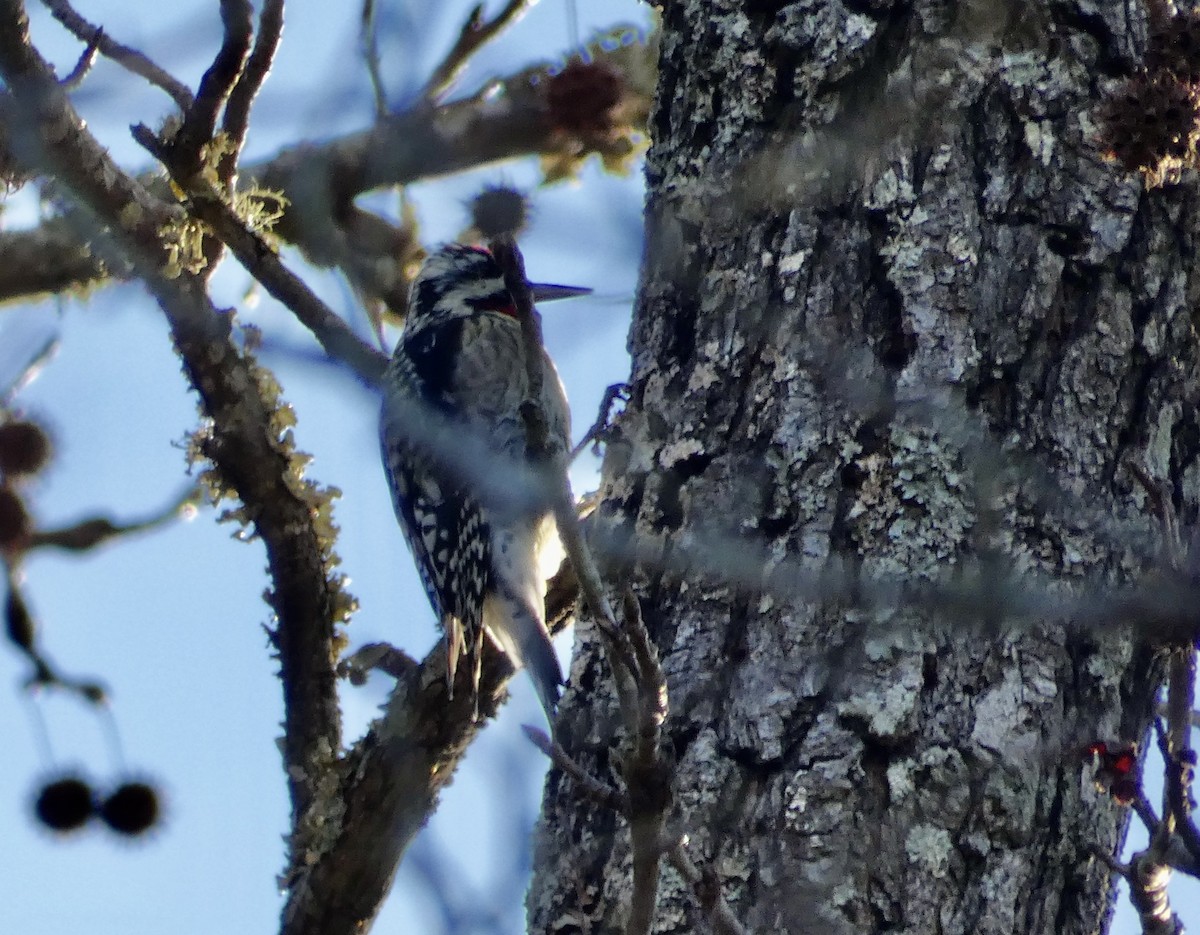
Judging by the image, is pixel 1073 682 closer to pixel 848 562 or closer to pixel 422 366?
pixel 848 562

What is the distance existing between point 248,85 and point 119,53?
0.80ft

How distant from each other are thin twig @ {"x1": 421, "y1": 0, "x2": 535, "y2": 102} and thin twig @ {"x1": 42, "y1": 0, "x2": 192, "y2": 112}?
0.63m

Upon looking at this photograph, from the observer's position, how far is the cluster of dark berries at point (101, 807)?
10.1ft

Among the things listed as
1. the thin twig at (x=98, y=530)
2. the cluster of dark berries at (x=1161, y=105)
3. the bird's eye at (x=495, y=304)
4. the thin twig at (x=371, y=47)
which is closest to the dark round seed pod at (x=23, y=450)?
the thin twig at (x=98, y=530)

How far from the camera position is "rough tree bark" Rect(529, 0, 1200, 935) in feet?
5.91

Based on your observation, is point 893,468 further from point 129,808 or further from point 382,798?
point 129,808

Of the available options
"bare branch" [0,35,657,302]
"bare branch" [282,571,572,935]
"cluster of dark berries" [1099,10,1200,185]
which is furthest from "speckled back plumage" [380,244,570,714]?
"cluster of dark berries" [1099,10,1200,185]

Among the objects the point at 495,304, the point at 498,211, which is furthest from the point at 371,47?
the point at 495,304

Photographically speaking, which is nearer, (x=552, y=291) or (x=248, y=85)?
(x=248, y=85)

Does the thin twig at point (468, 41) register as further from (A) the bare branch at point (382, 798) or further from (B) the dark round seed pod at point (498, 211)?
(B) the dark round seed pod at point (498, 211)

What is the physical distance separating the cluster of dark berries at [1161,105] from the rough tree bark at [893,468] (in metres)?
0.07

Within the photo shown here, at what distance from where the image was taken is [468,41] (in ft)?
11.0

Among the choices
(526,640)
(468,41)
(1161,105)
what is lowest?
(1161,105)

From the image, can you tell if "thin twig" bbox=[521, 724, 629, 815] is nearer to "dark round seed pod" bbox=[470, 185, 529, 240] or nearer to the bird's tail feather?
"dark round seed pod" bbox=[470, 185, 529, 240]
